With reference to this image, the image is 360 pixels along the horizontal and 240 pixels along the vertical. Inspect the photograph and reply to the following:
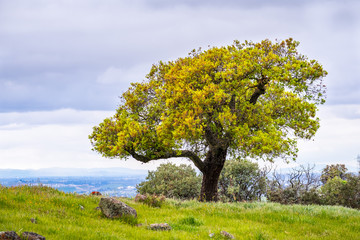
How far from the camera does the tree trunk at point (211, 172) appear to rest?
2350 centimetres

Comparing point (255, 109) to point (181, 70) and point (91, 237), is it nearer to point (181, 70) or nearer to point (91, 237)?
point (181, 70)

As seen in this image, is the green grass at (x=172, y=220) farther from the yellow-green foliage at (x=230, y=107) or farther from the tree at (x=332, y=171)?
the tree at (x=332, y=171)

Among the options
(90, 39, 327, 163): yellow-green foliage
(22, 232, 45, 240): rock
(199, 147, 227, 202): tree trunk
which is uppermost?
(90, 39, 327, 163): yellow-green foliage

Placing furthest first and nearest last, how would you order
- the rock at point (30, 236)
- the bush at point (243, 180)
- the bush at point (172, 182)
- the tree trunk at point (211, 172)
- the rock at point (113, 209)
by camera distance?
the bush at point (243, 180) → the bush at point (172, 182) → the tree trunk at point (211, 172) → the rock at point (113, 209) → the rock at point (30, 236)

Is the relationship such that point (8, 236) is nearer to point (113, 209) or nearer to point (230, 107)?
point (113, 209)

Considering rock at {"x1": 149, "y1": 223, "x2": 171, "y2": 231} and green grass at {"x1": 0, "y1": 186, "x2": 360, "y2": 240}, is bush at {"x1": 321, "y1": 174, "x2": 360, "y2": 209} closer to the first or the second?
green grass at {"x1": 0, "y1": 186, "x2": 360, "y2": 240}

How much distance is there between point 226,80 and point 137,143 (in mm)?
7310

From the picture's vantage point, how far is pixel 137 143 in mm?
22109

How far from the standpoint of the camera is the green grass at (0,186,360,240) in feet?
35.8

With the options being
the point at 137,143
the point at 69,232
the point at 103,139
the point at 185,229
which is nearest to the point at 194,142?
the point at 137,143

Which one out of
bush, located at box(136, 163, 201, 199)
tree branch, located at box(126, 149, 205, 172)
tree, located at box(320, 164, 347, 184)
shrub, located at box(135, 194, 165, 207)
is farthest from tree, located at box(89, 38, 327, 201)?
tree, located at box(320, 164, 347, 184)

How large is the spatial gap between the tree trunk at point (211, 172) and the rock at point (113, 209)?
10537mm

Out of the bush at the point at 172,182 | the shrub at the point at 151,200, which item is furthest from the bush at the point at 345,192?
the shrub at the point at 151,200

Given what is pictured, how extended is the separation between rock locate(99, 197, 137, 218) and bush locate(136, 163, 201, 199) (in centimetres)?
1708
